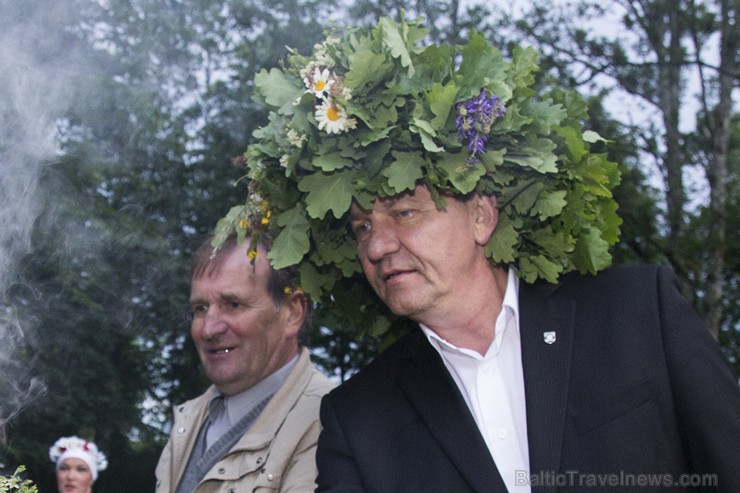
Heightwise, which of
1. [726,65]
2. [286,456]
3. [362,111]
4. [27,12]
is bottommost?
[286,456]

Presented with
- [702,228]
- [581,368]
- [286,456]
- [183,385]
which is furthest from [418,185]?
[702,228]

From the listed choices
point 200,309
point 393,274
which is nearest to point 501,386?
point 393,274

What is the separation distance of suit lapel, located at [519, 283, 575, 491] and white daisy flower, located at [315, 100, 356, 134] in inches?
30.2

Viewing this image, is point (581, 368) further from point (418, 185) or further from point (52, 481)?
point (52, 481)

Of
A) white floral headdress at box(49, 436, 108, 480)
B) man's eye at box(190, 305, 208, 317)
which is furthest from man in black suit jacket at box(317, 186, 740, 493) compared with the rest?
white floral headdress at box(49, 436, 108, 480)

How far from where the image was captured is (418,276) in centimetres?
269

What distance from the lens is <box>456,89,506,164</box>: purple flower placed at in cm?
260

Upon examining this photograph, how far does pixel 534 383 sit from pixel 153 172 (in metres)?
4.75

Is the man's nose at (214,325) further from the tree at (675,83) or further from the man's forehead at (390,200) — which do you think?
the tree at (675,83)

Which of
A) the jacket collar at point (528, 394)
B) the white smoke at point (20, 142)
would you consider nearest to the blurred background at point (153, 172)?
the white smoke at point (20, 142)

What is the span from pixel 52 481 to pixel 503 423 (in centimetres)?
304

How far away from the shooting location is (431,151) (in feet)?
8.49

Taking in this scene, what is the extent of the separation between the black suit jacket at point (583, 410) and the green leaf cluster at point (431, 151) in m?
0.19

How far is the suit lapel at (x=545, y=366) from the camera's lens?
2434 millimetres
